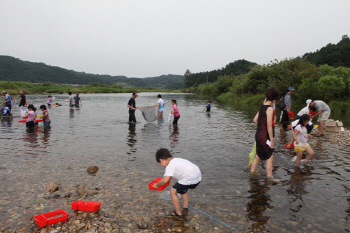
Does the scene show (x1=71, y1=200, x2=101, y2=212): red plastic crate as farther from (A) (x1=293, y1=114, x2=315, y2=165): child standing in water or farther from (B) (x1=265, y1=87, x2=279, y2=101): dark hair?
(A) (x1=293, y1=114, x2=315, y2=165): child standing in water

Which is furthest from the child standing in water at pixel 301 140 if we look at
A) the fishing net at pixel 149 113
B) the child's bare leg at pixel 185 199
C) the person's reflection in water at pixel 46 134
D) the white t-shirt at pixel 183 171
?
the fishing net at pixel 149 113

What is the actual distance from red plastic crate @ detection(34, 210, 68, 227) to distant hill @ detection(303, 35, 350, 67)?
7896 cm

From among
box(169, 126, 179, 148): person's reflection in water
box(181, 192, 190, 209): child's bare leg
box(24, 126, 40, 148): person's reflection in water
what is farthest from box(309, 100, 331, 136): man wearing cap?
box(24, 126, 40, 148): person's reflection in water

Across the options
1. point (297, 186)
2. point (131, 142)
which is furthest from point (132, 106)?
point (297, 186)

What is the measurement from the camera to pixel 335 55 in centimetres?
7169

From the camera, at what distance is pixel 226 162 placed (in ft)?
31.4

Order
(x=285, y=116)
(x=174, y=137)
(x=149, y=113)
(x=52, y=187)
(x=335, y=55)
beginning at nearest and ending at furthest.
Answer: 1. (x=52, y=187)
2. (x=174, y=137)
3. (x=285, y=116)
4. (x=149, y=113)
5. (x=335, y=55)

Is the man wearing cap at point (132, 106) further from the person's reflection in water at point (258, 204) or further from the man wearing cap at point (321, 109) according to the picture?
the person's reflection in water at point (258, 204)

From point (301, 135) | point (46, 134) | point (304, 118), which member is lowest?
point (46, 134)

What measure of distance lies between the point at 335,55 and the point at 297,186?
7962 cm

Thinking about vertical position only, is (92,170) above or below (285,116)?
below

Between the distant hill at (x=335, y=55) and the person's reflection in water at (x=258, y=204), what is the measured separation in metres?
74.8

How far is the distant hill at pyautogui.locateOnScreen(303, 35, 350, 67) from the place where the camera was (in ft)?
229

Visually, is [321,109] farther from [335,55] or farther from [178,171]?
[335,55]
